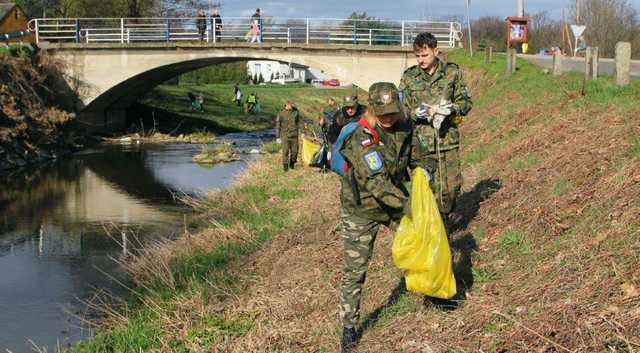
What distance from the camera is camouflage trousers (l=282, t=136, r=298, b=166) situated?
17938mm

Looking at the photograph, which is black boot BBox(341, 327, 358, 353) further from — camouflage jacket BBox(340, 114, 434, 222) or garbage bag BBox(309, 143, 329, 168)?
garbage bag BBox(309, 143, 329, 168)

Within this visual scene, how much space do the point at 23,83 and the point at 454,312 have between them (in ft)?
86.1

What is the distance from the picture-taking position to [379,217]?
540 cm

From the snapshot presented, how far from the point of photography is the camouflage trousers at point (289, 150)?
17938 mm

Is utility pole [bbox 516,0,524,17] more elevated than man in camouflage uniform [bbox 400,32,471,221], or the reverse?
utility pole [bbox 516,0,524,17]

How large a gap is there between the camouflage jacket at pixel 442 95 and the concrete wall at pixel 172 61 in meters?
24.0

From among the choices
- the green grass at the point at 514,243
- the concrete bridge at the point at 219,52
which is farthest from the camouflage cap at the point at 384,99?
the concrete bridge at the point at 219,52

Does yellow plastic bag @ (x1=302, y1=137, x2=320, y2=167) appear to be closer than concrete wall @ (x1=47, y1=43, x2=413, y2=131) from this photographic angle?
Yes

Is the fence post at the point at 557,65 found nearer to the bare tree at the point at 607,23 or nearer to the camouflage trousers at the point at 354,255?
the camouflage trousers at the point at 354,255

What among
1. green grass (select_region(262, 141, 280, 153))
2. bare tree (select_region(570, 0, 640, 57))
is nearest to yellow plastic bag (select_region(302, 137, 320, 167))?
green grass (select_region(262, 141, 280, 153))

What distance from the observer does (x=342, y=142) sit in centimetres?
539

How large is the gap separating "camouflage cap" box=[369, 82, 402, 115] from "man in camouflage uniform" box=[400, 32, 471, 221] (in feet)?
4.44

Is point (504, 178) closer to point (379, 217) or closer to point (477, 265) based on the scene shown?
point (477, 265)

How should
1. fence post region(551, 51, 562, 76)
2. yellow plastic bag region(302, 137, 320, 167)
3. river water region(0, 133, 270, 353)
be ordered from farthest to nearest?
fence post region(551, 51, 562, 76) → yellow plastic bag region(302, 137, 320, 167) → river water region(0, 133, 270, 353)
